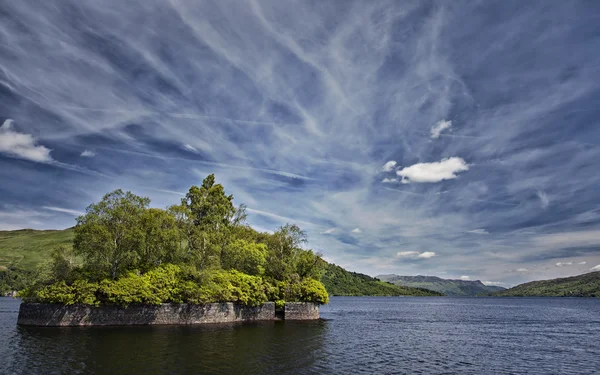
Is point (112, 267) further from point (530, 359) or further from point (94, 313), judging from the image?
point (530, 359)

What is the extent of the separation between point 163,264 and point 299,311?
1159 inches

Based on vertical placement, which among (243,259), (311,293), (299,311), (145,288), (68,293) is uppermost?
(243,259)

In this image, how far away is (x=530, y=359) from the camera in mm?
37094

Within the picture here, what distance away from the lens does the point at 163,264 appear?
2424 inches

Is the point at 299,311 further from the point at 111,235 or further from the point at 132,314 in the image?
the point at 111,235

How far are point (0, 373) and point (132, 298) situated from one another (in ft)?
88.4

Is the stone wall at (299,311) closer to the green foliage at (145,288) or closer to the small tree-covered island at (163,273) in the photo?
the small tree-covered island at (163,273)

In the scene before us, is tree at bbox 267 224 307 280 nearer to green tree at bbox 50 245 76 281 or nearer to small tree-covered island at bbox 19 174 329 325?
small tree-covered island at bbox 19 174 329 325

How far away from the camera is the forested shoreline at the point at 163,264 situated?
51.6 m

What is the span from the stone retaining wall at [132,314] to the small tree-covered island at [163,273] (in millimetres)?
143

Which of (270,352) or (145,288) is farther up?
(145,288)

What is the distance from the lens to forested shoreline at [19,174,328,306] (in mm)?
51625

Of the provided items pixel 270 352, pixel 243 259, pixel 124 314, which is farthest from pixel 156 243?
pixel 270 352


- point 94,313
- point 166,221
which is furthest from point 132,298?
point 166,221
